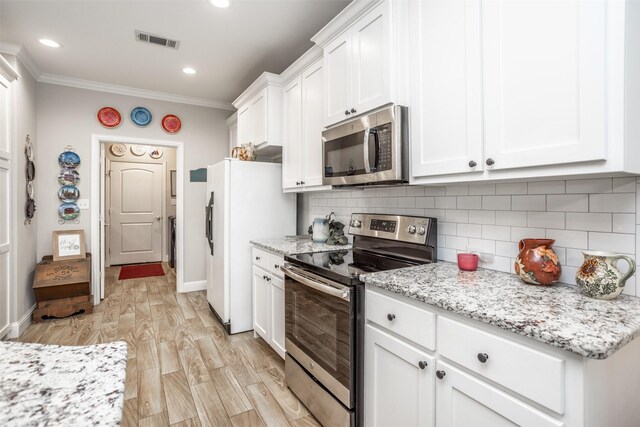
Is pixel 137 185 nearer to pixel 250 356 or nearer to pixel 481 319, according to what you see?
pixel 250 356

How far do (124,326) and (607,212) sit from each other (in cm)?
375

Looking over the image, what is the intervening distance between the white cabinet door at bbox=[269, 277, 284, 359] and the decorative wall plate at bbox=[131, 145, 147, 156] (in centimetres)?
515

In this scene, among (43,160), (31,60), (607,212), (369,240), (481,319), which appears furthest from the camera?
(43,160)

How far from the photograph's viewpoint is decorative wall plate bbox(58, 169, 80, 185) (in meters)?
3.73

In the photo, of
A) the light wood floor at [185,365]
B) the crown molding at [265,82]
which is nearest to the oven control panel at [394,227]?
the light wood floor at [185,365]

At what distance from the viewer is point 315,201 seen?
10.7 feet

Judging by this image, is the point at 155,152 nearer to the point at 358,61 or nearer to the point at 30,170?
the point at 30,170

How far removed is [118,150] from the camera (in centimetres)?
617

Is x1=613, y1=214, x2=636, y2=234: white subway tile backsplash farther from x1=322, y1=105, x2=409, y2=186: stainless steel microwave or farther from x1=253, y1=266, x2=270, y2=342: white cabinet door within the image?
x1=253, y1=266, x2=270, y2=342: white cabinet door

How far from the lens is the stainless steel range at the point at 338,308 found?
1.59 m

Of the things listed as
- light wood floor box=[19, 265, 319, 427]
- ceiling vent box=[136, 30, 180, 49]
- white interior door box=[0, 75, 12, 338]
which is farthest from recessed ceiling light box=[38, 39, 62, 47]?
light wood floor box=[19, 265, 319, 427]

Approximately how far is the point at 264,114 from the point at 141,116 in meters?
1.98

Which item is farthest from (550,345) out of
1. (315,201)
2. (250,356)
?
(315,201)

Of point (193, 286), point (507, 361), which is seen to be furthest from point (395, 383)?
point (193, 286)
